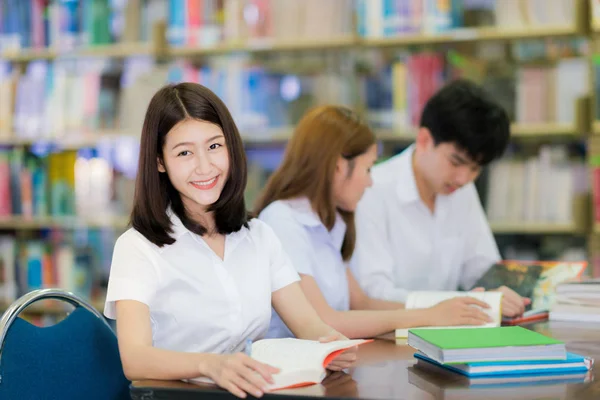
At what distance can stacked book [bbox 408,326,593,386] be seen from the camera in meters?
1.35

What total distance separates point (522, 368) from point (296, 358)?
38 centimetres

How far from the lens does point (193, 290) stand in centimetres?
158

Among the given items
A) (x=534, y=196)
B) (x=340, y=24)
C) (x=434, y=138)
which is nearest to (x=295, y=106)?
(x=340, y=24)

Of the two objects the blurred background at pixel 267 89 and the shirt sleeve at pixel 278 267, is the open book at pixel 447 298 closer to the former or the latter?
the shirt sleeve at pixel 278 267

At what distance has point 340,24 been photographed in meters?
3.69

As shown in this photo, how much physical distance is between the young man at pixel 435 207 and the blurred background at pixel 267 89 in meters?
0.92

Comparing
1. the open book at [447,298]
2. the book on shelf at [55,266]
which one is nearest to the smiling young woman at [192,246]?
the open book at [447,298]

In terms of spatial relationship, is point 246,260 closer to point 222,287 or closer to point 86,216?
point 222,287

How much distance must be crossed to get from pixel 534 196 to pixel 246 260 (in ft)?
7.08

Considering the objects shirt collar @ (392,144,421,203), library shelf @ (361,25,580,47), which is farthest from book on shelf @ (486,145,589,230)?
shirt collar @ (392,144,421,203)

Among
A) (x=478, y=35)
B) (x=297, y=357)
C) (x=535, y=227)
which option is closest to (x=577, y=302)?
(x=297, y=357)

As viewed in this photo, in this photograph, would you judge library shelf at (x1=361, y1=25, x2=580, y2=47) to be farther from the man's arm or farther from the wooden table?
the wooden table

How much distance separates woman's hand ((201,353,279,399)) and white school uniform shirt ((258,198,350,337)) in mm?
660

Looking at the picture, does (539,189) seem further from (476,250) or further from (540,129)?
(476,250)
